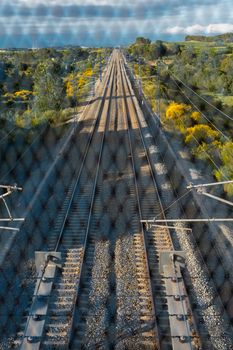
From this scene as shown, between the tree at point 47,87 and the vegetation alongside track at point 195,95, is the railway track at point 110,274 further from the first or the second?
the tree at point 47,87

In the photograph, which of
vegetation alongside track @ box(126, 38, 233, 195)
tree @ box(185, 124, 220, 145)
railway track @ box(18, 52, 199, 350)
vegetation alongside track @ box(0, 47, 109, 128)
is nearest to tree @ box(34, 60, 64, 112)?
vegetation alongside track @ box(0, 47, 109, 128)

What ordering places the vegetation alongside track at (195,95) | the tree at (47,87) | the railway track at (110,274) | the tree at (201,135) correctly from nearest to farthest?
the railway track at (110,274) < the vegetation alongside track at (195,95) < the tree at (201,135) < the tree at (47,87)

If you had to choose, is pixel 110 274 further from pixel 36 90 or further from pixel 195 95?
pixel 195 95

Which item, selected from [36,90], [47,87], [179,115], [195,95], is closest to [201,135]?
[179,115]

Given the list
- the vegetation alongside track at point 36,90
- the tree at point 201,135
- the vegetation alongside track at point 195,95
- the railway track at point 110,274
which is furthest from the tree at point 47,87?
the tree at point 201,135

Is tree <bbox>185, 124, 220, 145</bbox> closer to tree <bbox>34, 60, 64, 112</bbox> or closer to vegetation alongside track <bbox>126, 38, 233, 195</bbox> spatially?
vegetation alongside track <bbox>126, 38, 233, 195</bbox>

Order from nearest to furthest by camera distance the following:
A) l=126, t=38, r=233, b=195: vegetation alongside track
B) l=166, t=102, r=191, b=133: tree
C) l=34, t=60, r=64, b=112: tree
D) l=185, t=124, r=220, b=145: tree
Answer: l=126, t=38, r=233, b=195: vegetation alongside track, l=185, t=124, r=220, b=145: tree, l=34, t=60, r=64, b=112: tree, l=166, t=102, r=191, b=133: tree
